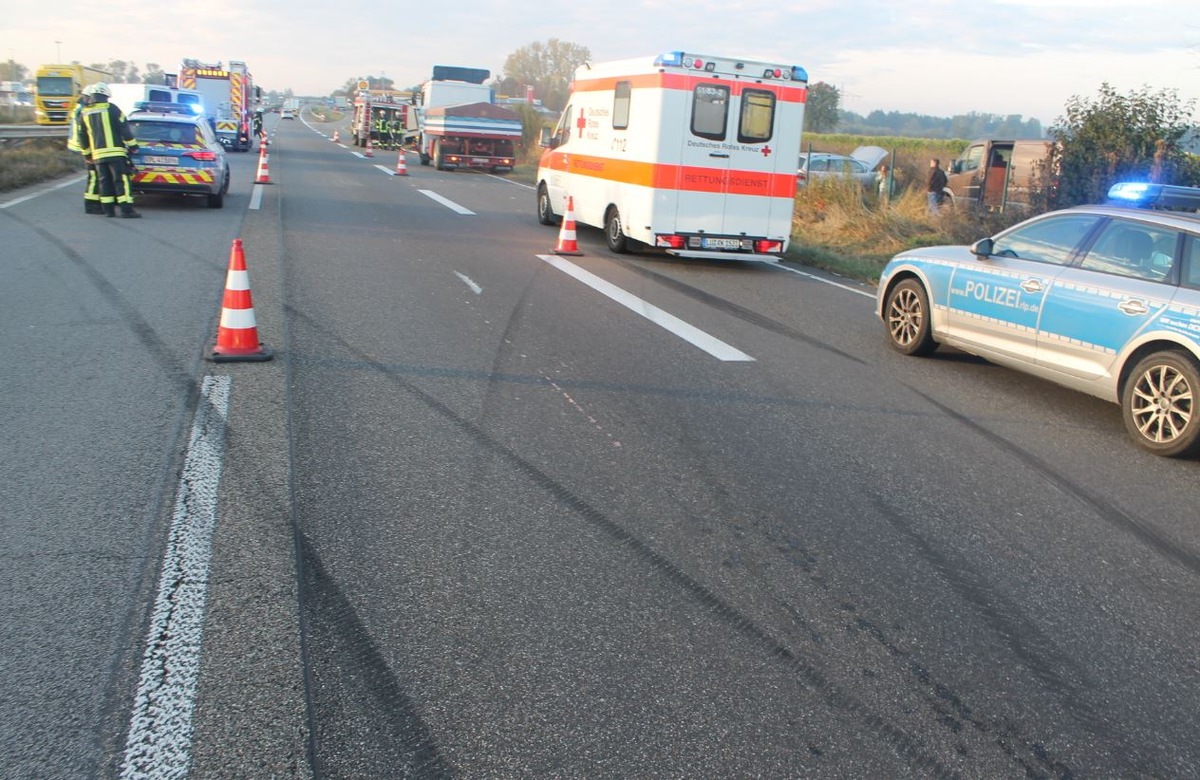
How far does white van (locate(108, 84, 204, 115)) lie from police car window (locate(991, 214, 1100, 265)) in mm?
28784

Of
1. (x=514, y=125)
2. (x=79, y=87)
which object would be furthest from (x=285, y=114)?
(x=514, y=125)

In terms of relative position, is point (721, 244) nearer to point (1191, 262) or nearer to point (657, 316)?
point (657, 316)

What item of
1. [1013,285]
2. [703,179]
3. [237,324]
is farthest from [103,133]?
[1013,285]

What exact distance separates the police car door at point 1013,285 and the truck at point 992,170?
14463 millimetres

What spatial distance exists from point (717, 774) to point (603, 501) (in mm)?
2278

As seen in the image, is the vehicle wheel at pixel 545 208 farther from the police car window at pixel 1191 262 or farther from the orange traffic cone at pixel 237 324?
the police car window at pixel 1191 262

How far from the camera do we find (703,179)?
544 inches

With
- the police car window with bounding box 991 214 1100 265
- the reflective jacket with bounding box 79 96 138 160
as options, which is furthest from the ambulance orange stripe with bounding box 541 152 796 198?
the reflective jacket with bounding box 79 96 138 160

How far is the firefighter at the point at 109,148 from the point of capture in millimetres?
15578

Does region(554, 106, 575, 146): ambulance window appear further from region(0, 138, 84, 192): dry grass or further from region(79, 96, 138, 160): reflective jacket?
region(0, 138, 84, 192): dry grass

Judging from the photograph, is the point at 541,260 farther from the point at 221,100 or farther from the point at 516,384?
the point at 221,100

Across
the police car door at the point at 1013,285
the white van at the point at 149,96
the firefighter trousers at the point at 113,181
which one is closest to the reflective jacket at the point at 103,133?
the firefighter trousers at the point at 113,181

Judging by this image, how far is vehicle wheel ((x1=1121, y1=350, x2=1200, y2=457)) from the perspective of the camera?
657cm

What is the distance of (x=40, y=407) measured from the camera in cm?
638
